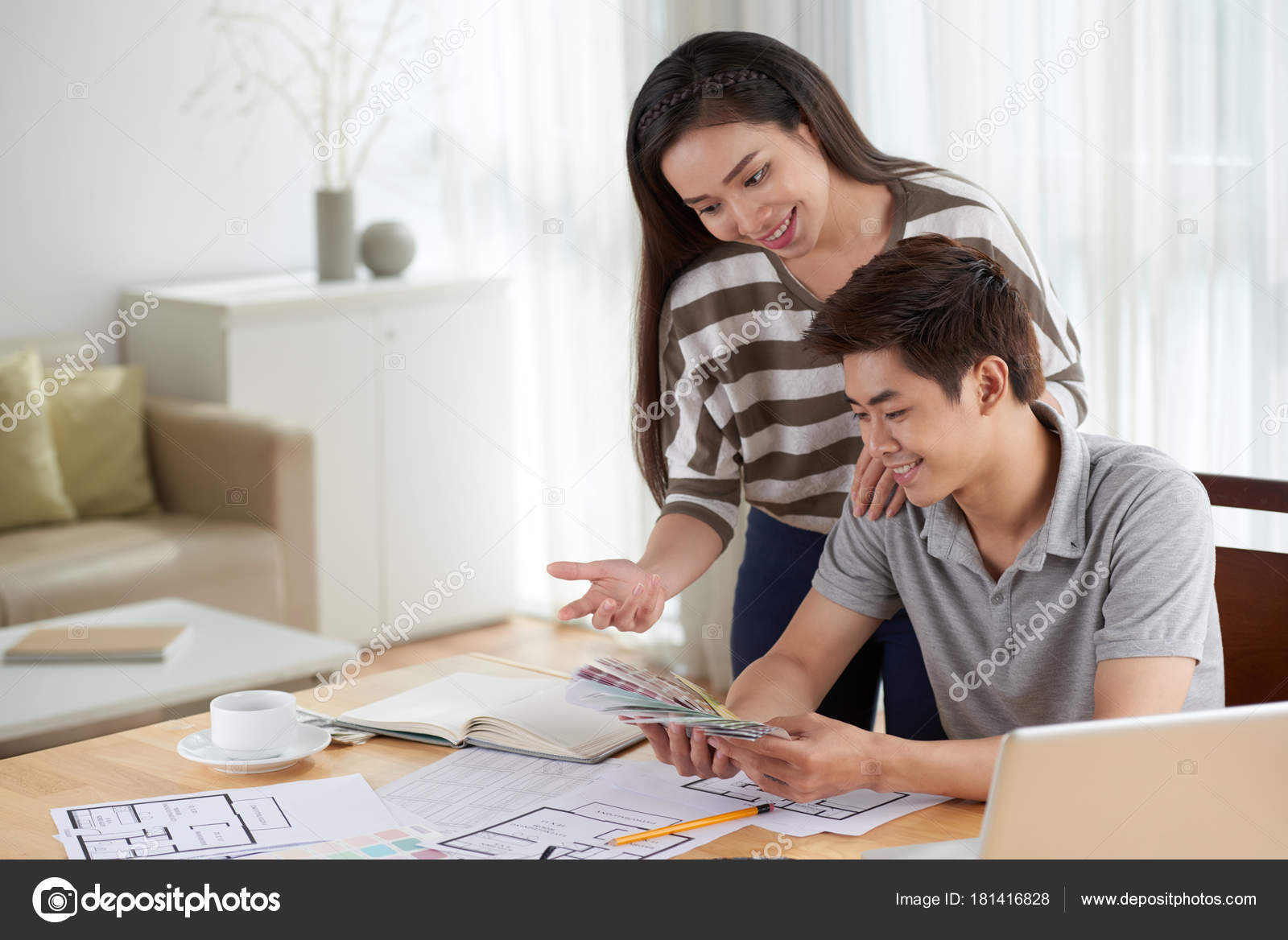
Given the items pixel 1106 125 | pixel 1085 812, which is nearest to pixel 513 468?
pixel 1106 125

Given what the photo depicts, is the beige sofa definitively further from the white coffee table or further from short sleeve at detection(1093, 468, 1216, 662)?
short sleeve at detection(1093, 468, 1216, 662)

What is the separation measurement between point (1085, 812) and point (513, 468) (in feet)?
10.4

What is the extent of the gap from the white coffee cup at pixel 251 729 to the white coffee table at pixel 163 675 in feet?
2.29

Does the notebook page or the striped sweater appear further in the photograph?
the striped sweater

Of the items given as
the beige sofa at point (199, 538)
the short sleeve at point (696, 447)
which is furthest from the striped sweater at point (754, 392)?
the beige sofa at point (199, 538)

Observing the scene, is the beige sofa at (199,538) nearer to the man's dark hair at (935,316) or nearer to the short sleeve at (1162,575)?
the man's dark hair at (935,316)

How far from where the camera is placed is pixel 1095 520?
131 centimetres

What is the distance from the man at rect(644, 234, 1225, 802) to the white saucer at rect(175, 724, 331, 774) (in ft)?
1.12

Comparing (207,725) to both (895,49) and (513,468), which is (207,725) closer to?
(895,49)

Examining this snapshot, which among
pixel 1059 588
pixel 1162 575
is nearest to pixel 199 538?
pixel 1059 588

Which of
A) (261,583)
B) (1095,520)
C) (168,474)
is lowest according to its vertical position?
(261,583)

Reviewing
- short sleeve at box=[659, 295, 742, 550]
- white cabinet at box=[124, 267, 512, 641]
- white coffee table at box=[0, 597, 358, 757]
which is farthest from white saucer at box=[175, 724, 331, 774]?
white cabinet at box=[124, 267, 512, 641]

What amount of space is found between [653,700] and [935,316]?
47cm

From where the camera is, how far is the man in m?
1.20
